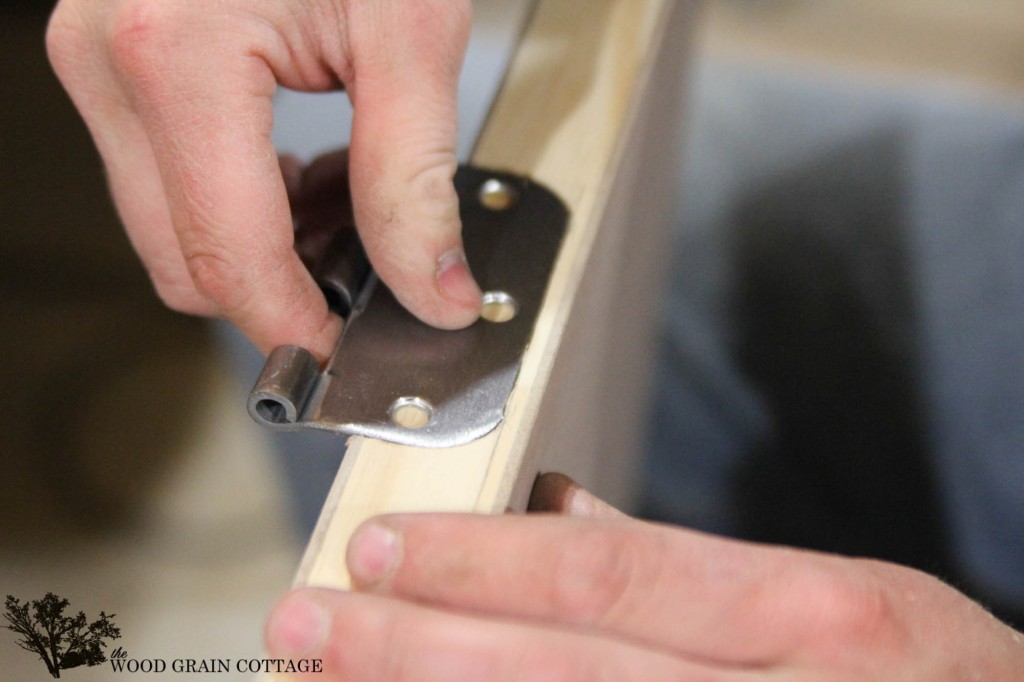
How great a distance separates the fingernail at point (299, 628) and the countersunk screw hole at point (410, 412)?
10 centimetres

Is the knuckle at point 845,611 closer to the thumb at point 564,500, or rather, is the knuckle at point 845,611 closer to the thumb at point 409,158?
the thumb at point 564,500

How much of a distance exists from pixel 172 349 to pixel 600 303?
99cm

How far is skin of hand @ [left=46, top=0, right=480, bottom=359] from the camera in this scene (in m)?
0.40

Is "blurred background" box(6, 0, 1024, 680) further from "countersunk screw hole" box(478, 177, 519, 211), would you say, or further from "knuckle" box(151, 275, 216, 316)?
"countersunk screw hole" box(478, 177, 519, 211)

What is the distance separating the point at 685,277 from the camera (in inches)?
42.0

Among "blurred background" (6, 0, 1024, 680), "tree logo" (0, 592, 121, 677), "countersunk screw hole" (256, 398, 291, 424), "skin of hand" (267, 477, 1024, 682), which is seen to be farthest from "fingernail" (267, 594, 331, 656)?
"blurred background" (6, 0, 1024, 680)

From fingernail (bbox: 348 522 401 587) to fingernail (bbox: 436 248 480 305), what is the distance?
0.14 metres

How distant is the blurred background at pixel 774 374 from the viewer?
0.90 metres

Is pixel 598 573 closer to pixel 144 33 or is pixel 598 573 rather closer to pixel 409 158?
pixel 409 158

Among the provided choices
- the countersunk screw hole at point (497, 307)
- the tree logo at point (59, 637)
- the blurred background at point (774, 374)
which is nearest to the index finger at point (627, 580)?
the countersunk screw hole at point (497, 307)

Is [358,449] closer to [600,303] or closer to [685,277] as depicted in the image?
[600,303]

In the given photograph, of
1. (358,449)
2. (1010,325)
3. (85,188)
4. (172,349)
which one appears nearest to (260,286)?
(358,449)

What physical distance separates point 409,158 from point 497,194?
98mm

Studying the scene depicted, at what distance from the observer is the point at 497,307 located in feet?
1.46
